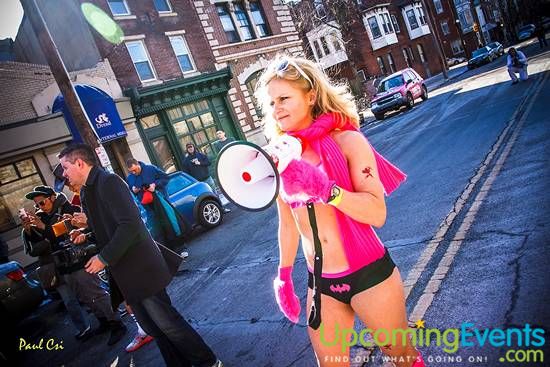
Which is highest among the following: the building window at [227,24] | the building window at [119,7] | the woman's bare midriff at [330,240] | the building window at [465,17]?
the building window at [119,7]

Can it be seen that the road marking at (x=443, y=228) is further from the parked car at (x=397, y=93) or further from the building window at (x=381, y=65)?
the building window at (x=381, y=65)

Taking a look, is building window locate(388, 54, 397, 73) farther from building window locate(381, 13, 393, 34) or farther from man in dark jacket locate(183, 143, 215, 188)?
man in dark jacket locate(183, 143, 215, 188)

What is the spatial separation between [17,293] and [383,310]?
7646 mm

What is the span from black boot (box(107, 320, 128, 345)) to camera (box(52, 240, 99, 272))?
2.90 feet

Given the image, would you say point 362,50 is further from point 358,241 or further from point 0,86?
point 358,241

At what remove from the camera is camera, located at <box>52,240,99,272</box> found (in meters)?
4.29

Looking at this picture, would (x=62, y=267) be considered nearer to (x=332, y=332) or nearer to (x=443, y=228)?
(x=332, y=332)

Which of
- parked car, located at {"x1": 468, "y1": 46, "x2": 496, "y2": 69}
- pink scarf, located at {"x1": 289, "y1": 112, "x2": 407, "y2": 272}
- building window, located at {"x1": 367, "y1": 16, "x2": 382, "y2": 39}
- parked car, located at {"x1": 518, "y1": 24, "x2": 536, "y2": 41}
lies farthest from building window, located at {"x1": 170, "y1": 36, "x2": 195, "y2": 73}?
parked car, located at {"x1": 518, "y1": 24, "x2": 536, "y2": 41}

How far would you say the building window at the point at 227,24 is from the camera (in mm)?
19938

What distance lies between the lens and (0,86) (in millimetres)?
13000

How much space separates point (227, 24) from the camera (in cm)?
2017

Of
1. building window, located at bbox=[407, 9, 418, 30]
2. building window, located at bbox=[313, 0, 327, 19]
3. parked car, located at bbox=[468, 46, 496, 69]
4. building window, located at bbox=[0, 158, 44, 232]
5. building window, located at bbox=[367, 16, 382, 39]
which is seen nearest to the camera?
building window, located at bbox=[0, 158, 44, 232]
